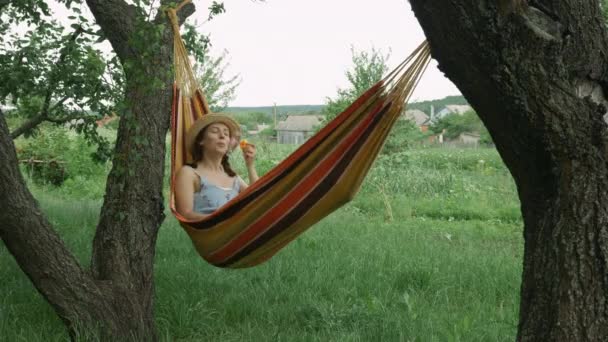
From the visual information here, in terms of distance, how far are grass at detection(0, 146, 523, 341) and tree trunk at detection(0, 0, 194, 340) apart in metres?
0.28

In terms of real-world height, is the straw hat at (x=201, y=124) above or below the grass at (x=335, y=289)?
above

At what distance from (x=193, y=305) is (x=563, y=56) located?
198 cm

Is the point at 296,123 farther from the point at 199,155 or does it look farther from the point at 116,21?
the point at 116,21

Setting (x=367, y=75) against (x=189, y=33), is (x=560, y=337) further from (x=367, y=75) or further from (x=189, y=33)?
(x=367, y=75)

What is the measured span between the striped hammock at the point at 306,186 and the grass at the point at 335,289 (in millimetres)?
385

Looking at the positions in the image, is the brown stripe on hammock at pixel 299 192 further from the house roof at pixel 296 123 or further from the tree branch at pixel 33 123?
the house roof at pixel 296 123

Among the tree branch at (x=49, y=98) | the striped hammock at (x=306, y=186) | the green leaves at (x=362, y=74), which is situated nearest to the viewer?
the striped hammock at (x=306, y=186)

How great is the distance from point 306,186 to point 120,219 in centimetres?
72

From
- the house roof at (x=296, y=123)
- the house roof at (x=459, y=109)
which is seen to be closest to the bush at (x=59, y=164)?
the house roof at (x=459, y=109)

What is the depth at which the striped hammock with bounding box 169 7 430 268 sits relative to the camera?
2.06 m

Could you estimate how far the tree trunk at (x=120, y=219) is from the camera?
2092 mm

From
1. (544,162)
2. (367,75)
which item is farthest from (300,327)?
(367,75)

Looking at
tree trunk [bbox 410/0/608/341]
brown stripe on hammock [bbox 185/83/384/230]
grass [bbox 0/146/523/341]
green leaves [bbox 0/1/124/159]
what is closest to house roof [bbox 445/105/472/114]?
grass [bbox 0/146/523/341]

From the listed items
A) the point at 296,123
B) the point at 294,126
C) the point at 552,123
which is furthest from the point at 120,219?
the point at 296,123
